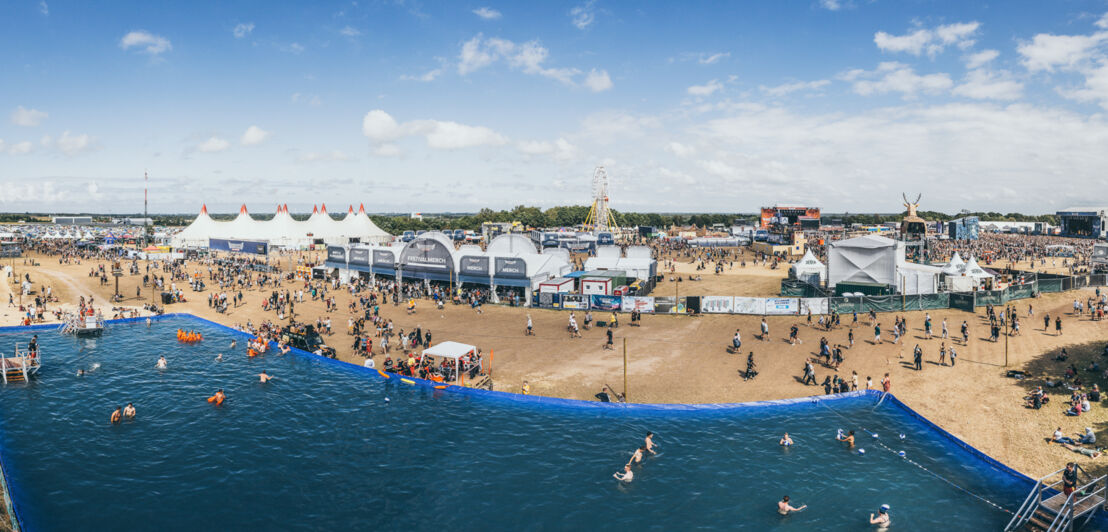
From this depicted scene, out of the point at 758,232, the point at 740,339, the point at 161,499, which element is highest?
the point at 758,232

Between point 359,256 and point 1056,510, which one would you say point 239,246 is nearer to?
point 359,256

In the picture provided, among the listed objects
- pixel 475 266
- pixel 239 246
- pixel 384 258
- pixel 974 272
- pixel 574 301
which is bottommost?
pixel 574 301

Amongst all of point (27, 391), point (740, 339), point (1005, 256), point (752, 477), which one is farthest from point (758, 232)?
point (27, 391)

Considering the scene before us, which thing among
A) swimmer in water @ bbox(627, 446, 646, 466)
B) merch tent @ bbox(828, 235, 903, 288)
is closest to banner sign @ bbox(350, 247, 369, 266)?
swimmer in water @ bbox(627, 446, 646, 466)

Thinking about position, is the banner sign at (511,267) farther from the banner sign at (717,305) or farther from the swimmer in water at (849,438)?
the swimmer in water at (849,438)

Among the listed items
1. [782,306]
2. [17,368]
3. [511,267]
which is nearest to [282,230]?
[511,267]

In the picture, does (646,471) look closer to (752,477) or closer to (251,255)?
(752,477)

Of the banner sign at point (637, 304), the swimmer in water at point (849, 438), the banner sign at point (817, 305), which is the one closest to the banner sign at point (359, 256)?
the banner sign at point (637, 304)
